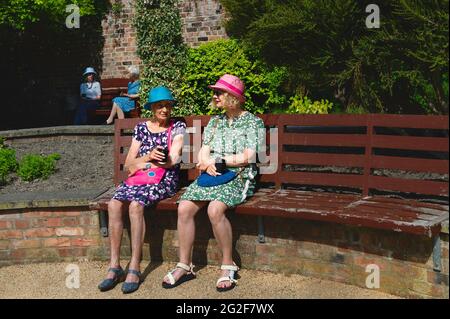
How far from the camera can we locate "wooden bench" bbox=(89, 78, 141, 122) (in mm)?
10158

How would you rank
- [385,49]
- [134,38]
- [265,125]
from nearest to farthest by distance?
[265,125]
[385,49]
[134,38]

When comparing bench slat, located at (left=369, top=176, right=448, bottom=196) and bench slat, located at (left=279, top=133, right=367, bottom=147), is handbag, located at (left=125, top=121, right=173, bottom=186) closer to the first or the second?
bench slat, located at (left=279, top=133, right=367, bottom=147)

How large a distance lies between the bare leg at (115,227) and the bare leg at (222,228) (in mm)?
740

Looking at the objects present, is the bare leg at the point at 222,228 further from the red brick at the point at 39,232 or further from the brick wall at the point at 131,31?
the brick wall at the point at 131,31

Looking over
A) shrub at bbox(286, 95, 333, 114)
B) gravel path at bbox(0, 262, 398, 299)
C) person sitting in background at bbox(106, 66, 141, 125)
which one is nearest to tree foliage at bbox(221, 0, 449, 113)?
shrub at bbox(286, 95, 333, 114)

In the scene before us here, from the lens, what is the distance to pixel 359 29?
634 centimetres

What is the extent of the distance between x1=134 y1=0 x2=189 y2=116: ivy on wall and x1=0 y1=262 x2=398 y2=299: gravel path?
598cm

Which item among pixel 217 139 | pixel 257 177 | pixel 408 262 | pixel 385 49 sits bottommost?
pixel 408 262

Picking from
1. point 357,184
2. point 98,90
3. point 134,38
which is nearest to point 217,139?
point 357,184

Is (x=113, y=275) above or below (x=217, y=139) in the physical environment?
below

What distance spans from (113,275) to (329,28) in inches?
119

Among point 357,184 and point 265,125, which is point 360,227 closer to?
point 357,184

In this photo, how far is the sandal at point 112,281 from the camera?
4.87 meters

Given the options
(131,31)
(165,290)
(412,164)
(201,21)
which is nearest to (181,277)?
(165,290)
